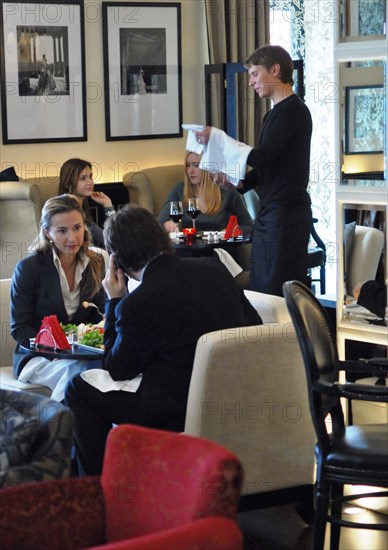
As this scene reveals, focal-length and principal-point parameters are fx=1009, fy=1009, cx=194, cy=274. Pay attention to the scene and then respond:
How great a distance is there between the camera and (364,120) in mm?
3635

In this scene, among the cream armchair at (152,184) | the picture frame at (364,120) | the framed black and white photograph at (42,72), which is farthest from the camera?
the cream armchair at (152,184)

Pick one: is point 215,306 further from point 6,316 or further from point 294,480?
point 6,316

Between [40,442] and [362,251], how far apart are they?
1.64 m

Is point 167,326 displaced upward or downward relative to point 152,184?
downward

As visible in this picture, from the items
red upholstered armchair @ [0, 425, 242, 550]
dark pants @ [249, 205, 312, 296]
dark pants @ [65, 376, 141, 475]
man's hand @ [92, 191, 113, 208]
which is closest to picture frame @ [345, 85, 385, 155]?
dark pants @ [65, 376, 141, 475]

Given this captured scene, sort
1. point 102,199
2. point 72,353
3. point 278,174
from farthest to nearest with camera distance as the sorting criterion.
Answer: point 102,199 → point 278,174 → point 72,353

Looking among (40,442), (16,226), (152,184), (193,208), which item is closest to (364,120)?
(40,442)

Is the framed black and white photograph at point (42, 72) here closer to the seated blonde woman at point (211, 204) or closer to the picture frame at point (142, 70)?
the picture frame at point (142, 70)

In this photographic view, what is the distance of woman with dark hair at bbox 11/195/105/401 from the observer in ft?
14.3

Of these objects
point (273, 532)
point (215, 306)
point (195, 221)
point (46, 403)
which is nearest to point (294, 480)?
point (273, 532)

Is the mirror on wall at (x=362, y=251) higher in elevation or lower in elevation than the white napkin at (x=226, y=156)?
lower

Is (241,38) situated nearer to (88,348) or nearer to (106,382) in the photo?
(88,348)

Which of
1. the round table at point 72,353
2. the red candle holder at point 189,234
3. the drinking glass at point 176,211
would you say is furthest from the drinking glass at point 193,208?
the round table at point 72,353

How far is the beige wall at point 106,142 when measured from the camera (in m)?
7.91
